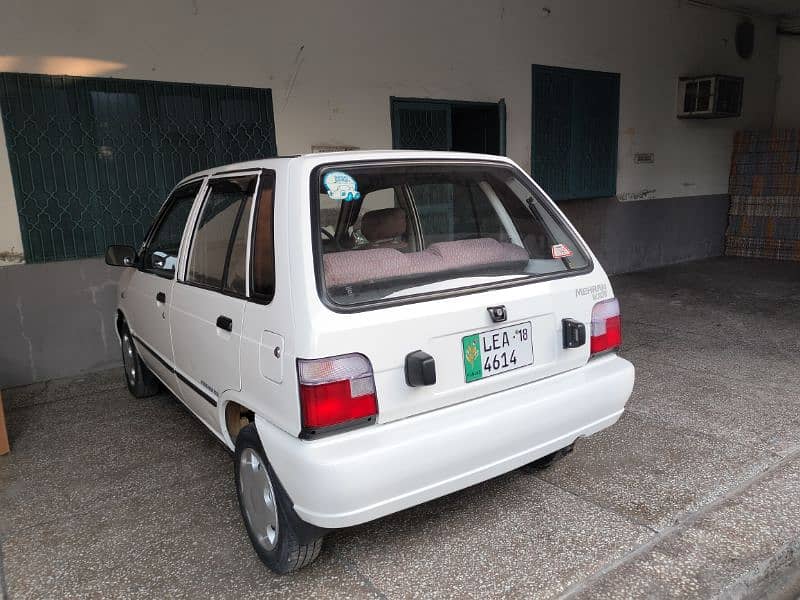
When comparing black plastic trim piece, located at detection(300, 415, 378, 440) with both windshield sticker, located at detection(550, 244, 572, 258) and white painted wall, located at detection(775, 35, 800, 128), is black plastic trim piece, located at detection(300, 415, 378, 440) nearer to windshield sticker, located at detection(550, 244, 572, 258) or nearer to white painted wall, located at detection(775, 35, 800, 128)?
windshield sticker, located at detection(550, 244, 572, 258)

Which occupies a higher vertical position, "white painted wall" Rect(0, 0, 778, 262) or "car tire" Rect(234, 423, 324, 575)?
"white painted wall" Rect(0, 0, 778, 262)

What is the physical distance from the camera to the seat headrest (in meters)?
2.81

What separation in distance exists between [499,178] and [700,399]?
237cm

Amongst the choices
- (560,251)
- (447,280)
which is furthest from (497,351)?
(560,251)

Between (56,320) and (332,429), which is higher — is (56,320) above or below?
below

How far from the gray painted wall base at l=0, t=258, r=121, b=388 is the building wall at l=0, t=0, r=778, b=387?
0.03ft

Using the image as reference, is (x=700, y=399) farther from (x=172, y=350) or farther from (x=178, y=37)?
(x=178, y=37)

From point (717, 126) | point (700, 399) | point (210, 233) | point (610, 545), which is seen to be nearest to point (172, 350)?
point (210, 233)

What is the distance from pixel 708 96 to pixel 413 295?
8887mm

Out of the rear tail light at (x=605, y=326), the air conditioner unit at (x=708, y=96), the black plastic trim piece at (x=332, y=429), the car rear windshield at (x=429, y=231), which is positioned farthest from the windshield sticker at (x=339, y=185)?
the air conditioner unit at (x=708, y=96)

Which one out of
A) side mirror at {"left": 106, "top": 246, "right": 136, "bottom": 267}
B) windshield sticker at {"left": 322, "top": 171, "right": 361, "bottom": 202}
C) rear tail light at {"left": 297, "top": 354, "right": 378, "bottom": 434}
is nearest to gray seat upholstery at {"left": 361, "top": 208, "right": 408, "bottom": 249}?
windshield sticker at {"left": 322, "top": 171, "right": 361, "bottom": 202}

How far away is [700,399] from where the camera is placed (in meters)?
4.07

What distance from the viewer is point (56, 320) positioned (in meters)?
5.03

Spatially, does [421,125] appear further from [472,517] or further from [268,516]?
[268,516]
